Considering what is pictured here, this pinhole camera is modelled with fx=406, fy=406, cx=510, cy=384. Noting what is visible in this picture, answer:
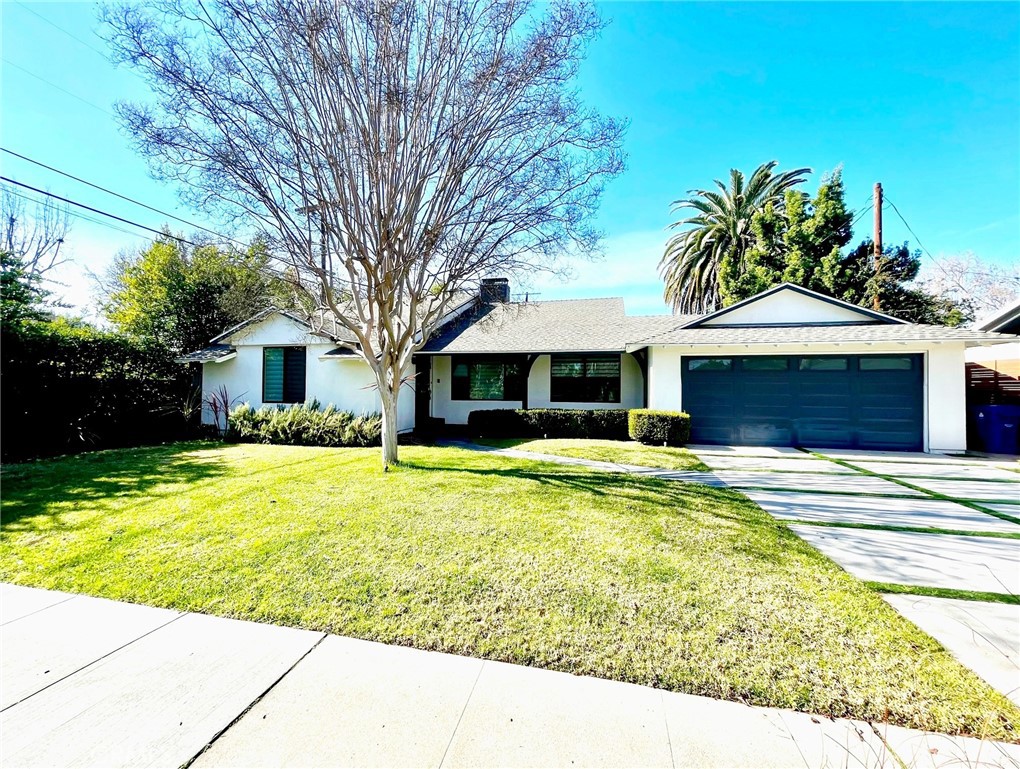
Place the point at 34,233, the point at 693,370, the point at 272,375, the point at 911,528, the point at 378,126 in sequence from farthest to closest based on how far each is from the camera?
the point at 34,233
the point at 272,375
the point at 693,370
the point at 378,126
the point at 911,528

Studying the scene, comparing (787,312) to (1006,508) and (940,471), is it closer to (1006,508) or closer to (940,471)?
(940,471)

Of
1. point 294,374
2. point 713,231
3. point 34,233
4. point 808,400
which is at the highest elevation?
point 713,231

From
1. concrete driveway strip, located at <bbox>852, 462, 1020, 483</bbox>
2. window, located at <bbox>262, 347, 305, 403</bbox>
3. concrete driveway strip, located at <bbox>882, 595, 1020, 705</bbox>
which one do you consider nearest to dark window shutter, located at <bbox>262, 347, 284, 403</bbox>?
window, located at <bbox>262, 347, 305, 403</bbox>

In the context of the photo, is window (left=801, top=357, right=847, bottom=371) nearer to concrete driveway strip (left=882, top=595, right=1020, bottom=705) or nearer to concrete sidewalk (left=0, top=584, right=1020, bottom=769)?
concrete driveway strip (left=882, top=595, right=1020, bottom=705)

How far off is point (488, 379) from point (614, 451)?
20.0 ft

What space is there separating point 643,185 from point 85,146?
12.7 m

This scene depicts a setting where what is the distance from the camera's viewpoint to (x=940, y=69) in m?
8.79

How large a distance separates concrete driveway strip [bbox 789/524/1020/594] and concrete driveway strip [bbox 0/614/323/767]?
4.62 meters

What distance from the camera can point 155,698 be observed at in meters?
2.13

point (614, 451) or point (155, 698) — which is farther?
point (614, 451)

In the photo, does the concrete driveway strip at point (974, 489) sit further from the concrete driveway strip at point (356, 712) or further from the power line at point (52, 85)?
the power line at point (52, 85)

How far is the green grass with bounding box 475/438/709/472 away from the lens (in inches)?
330

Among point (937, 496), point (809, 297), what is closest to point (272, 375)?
point (937, 496)

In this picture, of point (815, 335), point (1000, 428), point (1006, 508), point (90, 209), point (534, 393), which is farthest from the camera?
point (534, 393)
